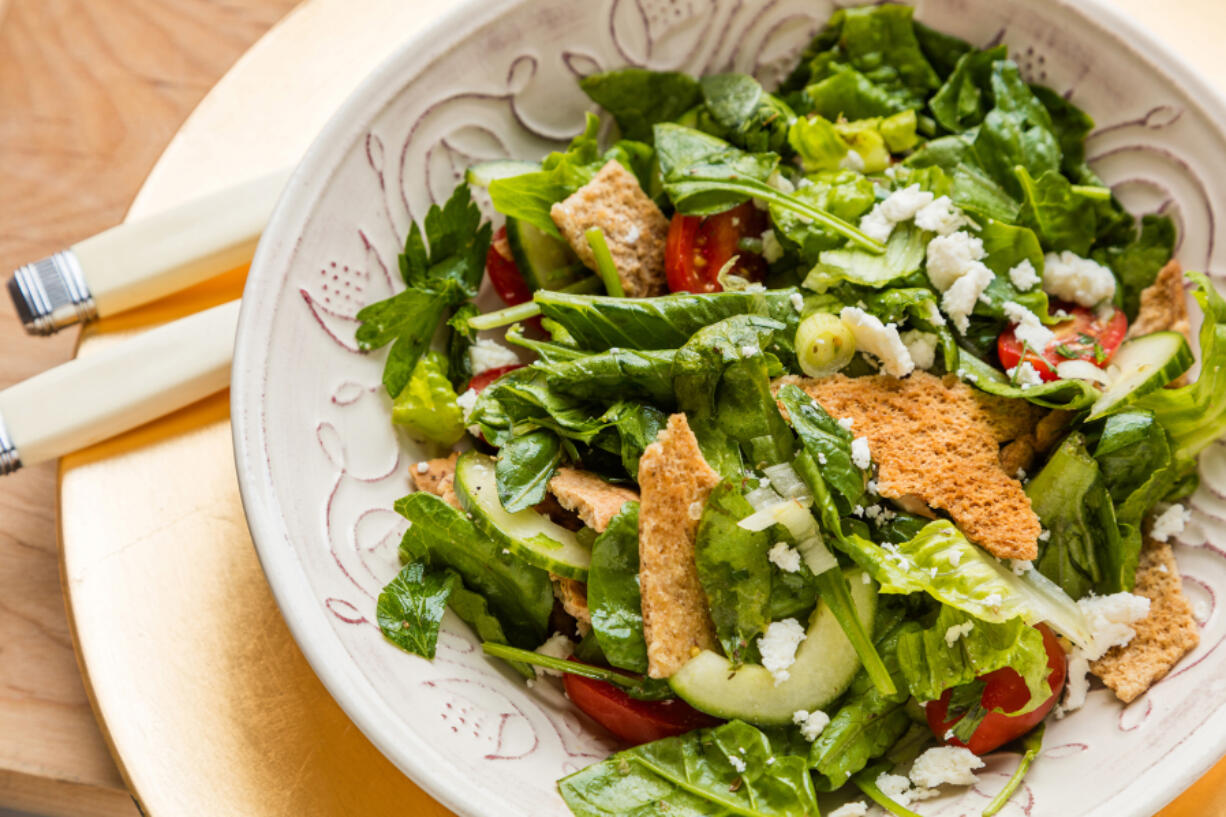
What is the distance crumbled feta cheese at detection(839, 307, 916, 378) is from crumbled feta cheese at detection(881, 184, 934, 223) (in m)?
0.26

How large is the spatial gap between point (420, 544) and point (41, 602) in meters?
1.41

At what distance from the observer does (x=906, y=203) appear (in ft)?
7.04

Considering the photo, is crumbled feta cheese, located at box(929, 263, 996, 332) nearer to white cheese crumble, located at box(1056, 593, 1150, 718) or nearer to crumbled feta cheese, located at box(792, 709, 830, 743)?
white cheese crumble, located at box(1056, 593, 1150, 718)

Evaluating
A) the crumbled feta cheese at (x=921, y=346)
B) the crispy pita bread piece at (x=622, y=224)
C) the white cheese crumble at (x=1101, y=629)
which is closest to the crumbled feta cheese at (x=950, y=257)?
the crumbled feta cheese at (x=921, y=346)

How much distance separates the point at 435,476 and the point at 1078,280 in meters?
1.51

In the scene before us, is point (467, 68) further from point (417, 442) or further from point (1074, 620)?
point (1074, 620)

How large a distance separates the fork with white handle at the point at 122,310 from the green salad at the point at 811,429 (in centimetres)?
47

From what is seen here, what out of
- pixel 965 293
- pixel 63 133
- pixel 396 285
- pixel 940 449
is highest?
pixel 965 293

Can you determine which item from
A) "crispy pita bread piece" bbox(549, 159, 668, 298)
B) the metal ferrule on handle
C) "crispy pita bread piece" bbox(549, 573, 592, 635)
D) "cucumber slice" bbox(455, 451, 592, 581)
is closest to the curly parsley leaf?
"crispy pita bread piece" bbox(549, 159, 668, 298)

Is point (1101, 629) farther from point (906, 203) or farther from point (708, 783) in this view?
point (906, 203)

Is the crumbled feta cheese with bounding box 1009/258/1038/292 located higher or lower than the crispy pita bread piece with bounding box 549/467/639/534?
higher

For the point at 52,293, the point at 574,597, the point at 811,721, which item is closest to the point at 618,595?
the point at 574,597

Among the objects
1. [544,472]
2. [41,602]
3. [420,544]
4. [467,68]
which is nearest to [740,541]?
[544,472]

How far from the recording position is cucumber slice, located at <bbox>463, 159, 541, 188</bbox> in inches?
90.9
